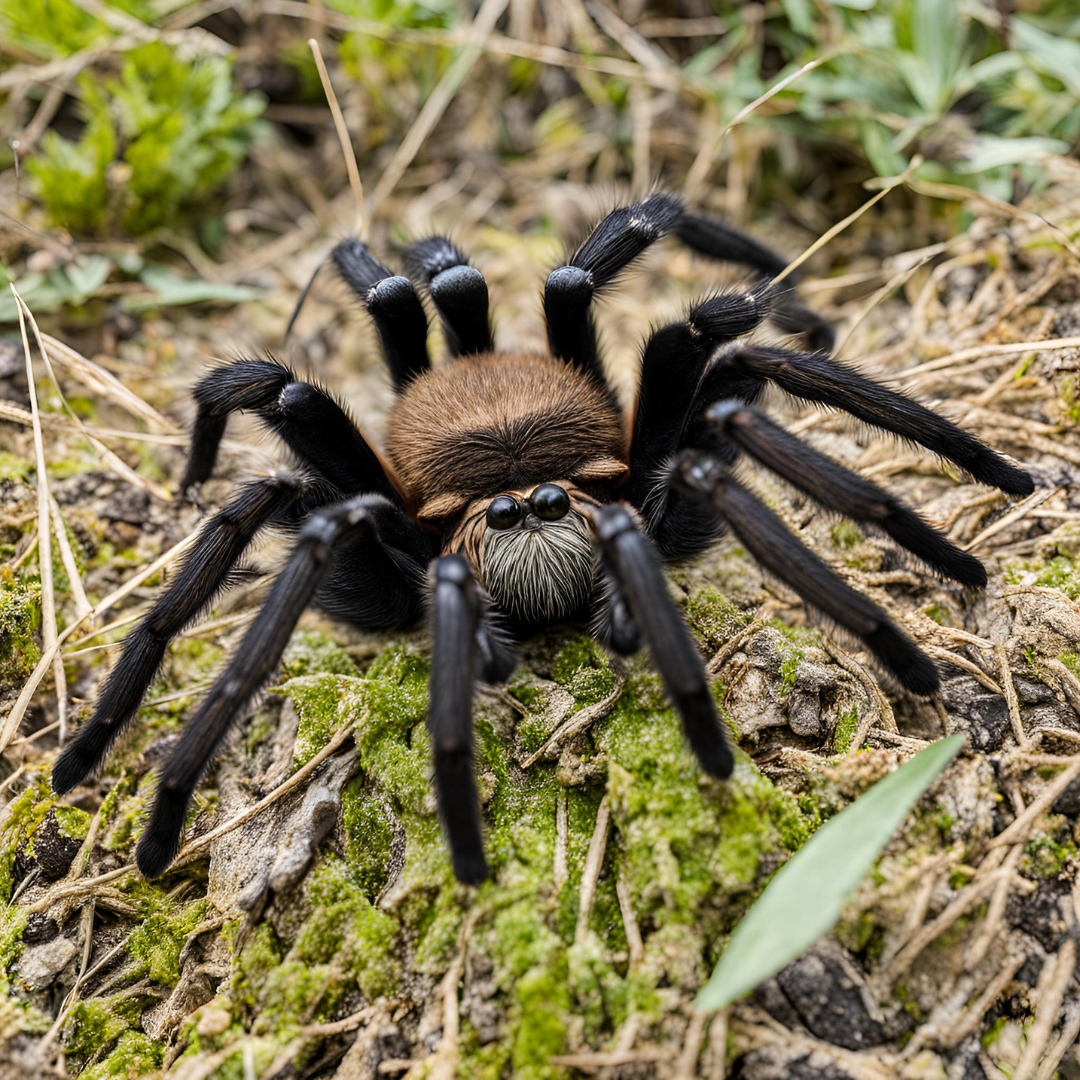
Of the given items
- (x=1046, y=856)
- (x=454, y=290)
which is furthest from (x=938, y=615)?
(x=454, y=290)

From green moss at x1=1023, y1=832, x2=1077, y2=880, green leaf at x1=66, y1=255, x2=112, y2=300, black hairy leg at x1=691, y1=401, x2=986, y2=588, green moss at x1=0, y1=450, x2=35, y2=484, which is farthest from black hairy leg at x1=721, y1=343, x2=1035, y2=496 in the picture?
green leaf at x1=66, y1=255, x2=112, y2=300

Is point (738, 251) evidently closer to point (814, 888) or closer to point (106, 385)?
point (106, 385)

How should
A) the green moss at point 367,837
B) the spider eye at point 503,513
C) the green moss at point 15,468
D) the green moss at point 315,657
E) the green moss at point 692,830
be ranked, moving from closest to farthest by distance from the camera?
the green moss at point 692,830 → the green moss at point 367,837 → the spider eye at point 503,513 → the green moss at point 315,657 → the green moss at point 15,468

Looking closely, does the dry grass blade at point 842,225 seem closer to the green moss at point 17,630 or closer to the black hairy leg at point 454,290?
the black hairy leg at point 454,290

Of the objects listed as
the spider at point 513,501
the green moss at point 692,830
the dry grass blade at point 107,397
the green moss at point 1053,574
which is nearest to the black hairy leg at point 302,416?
the spider at point 513,501

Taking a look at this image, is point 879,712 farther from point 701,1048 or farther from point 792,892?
point 701,1048

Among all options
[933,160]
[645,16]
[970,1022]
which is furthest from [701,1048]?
[645,16]

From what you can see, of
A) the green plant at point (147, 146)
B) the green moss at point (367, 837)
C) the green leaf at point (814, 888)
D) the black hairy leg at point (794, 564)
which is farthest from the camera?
the green plant at point (147, 146)
